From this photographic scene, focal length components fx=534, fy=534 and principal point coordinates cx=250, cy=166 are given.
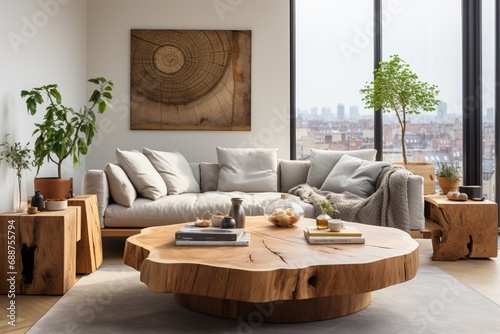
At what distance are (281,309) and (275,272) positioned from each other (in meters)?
0.46

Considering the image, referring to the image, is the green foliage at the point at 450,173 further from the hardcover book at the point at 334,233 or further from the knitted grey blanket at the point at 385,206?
the hardcover book at the point at 334,233

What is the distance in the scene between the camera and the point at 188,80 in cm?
540

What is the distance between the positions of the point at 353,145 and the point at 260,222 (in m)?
2.56

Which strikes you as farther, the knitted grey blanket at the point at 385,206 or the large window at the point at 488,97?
the large window at the point at 488,97

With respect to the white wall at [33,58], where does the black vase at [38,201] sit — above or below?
below

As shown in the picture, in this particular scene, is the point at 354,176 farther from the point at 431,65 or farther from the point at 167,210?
the point at 431,65

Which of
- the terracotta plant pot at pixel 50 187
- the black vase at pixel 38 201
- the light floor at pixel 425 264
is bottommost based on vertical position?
the light floor at pixel 425 264

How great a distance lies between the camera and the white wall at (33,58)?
3.51m

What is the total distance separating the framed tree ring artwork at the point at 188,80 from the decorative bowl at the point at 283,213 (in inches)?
88.8

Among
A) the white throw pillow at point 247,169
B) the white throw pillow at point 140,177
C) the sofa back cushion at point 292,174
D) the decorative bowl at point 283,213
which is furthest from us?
the sofa back cushion at point 292,174

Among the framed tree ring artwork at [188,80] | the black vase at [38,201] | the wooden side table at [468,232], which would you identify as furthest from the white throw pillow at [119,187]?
the wooden side table at [468,232]

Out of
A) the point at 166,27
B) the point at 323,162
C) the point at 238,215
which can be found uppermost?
the point at 166,27

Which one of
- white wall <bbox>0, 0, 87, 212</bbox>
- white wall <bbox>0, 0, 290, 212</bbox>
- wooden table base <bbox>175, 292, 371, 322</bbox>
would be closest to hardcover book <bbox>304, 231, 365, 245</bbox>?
wooden table base <bbox>175, 292, 371, 322</bbox>

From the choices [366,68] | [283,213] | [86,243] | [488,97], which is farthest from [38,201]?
[488,97]
